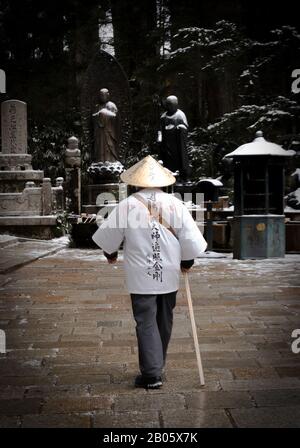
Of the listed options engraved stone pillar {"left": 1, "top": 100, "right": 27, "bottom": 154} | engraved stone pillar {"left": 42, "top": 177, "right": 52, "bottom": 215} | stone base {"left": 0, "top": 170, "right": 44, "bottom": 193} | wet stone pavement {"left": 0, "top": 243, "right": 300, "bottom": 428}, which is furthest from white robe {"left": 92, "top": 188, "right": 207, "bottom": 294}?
engraved stone pillar {"left": 1, "top": 100, "right": 27, "bottom": 154}

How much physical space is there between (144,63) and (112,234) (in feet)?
76.1

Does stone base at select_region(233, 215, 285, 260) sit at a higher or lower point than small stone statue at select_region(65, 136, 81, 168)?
lower

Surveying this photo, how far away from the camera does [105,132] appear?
18.0 metres

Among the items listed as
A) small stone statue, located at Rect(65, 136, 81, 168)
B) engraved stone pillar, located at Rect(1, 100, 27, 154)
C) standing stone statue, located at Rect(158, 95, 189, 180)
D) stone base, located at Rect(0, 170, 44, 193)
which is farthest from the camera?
small stone statue, located at Rect(65, 136, 81, 168)

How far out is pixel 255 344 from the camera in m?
5.26

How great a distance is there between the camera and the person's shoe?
4043mm

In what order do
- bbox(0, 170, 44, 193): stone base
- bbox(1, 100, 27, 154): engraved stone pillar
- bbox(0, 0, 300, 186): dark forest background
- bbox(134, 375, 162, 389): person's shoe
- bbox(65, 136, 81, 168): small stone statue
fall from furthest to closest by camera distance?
bbox(65, 136, 81, 168): small stone statue < bbox(1, 100, 27, 154): engraved stone pillar < bbox(0, 0, 300, 186): dark forest background < bbox(0, 170, 44, 193): stone base < bbox(134, 375, 162, 389): person's shoe

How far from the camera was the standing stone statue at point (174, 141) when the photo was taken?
48.1ft

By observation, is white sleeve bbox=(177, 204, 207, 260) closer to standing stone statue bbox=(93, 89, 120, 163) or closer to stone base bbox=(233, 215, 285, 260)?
stone base bbox=(233, 215, 285, 260)

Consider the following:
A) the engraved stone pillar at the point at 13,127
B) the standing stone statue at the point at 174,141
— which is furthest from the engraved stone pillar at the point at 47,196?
the standing stone statue at the point at 174,141

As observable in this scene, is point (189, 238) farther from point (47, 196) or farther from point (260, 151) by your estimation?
point (47, 196)

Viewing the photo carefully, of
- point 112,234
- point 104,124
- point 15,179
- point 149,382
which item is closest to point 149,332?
point 149,382

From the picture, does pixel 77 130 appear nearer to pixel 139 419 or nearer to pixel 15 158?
pixel 15 158

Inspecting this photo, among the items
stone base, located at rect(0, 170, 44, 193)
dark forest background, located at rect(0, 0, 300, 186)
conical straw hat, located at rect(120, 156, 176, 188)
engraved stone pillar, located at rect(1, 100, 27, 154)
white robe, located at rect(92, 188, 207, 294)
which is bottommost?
white robe, located at rect(92, 188, 207, 294)
